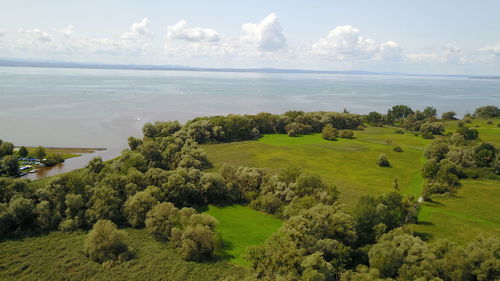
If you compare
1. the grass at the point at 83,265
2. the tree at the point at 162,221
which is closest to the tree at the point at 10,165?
the grass at the point at 83,265

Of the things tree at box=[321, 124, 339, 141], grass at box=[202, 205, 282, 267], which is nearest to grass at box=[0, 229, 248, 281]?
grass at box=[202, 205, 282, 267]

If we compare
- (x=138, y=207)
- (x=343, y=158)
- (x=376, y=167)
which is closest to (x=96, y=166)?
(x=138, y=207)

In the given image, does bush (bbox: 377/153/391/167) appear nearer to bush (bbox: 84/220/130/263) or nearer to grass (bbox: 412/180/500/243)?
grass (bbox: 412/180/500/243)

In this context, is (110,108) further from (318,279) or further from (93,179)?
(318,279)

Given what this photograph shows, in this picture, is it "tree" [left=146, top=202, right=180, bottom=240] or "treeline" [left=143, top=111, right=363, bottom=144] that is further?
"treeline" [left=143, top=111, right=363, bottom=144]

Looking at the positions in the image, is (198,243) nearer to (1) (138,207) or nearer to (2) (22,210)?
(1) (138,207)

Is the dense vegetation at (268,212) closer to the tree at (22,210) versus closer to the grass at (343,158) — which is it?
the tree at (22,210)

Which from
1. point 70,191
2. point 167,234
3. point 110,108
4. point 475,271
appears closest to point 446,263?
point 475,271
